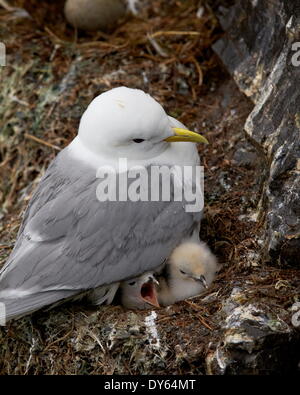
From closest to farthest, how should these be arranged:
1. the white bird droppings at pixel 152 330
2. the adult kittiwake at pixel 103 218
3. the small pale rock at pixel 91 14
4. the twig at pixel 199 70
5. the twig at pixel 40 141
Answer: the white bird droppings at pixel 152 330 → the adult kittiwake at pixel 103 218 → the twig at pixel 40 141 → the twig at pixel 199 70 → the small pale rock at pixel 91 14

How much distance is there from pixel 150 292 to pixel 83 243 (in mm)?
454

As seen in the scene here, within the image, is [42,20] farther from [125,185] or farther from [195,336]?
[195,336]

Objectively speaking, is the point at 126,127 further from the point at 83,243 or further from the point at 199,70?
the point at 199,70

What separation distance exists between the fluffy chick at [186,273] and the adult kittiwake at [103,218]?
0.22 feet

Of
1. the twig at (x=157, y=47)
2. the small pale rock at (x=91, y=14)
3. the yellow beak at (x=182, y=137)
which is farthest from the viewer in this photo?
the small pale rock at (x=91, y=14)

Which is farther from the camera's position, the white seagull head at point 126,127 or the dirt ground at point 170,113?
the white seagull head at point 126,127

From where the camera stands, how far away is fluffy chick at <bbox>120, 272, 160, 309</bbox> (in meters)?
3.67

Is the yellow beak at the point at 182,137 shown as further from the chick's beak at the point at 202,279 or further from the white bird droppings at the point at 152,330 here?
the white bird droppings at the point at 152,330

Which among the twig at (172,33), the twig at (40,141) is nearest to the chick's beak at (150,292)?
the twig at (40,141)

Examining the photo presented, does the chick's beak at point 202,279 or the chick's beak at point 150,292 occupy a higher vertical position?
the chick's beak at point 202,279

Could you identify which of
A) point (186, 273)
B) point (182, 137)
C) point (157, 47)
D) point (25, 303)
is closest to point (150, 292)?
point (186, 273)

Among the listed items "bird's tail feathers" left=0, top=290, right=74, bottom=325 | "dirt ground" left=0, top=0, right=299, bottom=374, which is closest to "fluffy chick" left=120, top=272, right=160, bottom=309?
"dirt ground" left=0, top=0, right=299, bottom=374

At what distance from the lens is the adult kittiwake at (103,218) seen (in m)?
3.52

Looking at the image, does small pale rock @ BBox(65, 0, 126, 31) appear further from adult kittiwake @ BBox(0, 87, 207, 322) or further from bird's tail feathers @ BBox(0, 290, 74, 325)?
bird's tail feathers @ BBox(0, 290, 74, 325)
